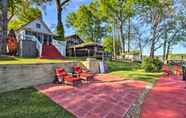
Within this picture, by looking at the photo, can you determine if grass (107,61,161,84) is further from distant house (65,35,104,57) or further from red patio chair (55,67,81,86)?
distant house (65,35,104,57)

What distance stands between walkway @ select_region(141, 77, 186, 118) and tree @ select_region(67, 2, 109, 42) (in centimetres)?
3612

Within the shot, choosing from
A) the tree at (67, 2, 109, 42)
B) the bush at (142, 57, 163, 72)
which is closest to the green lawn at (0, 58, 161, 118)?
Result: the bush at (142, 57, 163, 72)

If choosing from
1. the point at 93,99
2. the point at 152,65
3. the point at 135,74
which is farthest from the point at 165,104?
the point at 152,65

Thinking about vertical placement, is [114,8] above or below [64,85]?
above

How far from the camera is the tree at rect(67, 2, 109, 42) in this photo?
47259mm

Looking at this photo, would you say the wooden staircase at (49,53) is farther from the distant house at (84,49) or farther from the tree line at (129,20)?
the distant house at (84,49)

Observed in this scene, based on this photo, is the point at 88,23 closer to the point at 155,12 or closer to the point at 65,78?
the point at 155,12

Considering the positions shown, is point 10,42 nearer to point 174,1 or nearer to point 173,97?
point 173,97

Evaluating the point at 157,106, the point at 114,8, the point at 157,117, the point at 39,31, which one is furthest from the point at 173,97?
the point at 114,8

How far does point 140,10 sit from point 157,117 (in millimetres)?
27079

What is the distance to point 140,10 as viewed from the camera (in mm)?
32125

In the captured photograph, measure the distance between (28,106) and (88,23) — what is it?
42.6 m

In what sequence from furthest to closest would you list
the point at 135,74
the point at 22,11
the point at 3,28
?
the point at 22,11
the point at 135,74
the point at 3,28

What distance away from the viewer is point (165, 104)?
8484mm
